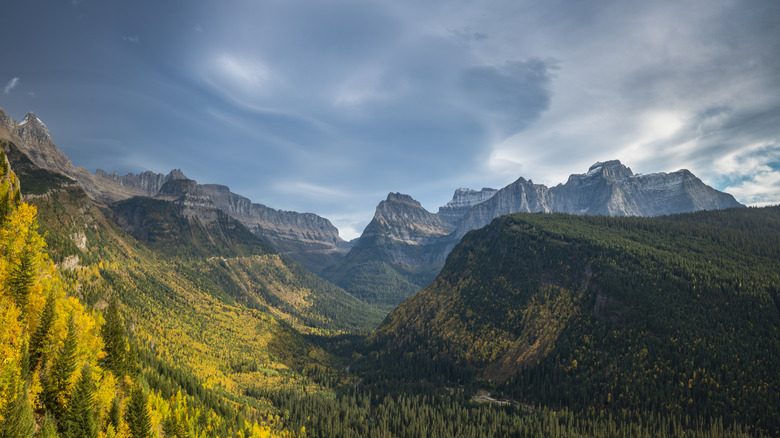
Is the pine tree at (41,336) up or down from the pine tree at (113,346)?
up

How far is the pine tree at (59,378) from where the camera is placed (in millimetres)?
55688

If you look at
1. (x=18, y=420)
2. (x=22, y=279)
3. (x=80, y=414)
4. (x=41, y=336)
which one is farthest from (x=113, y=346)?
(x=18, y=420)

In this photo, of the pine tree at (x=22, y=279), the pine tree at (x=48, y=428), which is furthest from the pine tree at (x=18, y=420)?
the pine tree at (x=22, y=279)

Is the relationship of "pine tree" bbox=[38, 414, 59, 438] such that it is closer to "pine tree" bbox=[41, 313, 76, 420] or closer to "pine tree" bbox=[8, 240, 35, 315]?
"pine tree" bbox=[41, 313, 76, 420]

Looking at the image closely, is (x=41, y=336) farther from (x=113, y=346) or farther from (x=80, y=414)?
(x=113, y=346)

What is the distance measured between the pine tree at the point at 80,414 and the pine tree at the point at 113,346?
2257cm

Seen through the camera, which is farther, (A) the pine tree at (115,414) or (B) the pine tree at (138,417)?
(B) the pine tree at (138,417)

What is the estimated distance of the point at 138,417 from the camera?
64625 millimetres

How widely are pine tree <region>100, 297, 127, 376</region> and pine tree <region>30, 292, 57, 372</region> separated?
19.4m

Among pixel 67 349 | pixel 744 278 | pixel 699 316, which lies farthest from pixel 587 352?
pixel 67 349

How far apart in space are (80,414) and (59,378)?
7798 mm

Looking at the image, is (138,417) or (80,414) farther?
(138,417)

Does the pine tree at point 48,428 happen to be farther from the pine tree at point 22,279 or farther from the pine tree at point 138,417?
the pine tree at point 22,279

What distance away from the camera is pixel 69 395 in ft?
187
